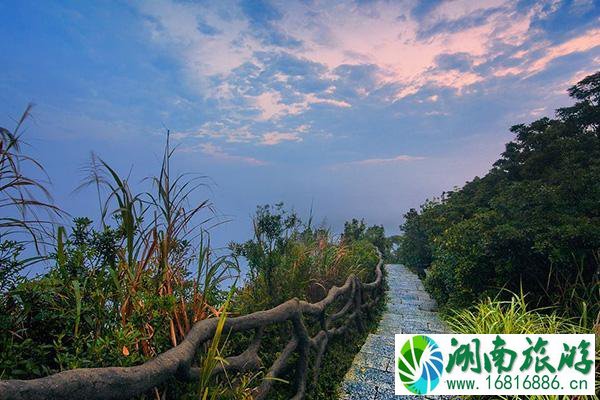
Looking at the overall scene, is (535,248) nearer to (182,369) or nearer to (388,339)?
(388,339)

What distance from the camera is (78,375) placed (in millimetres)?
1287

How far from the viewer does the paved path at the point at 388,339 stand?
144 inches

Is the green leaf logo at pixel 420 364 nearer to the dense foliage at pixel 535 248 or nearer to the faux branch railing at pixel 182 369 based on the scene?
the faux branch railing at pixel 182 369

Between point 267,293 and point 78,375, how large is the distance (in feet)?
8.69

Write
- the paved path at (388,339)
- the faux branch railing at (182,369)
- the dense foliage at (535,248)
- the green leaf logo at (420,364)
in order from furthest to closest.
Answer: the dense foliage at (535,248), the paved path at (388,339), the green leaf logo at (420,364), the faux branch railing at (182,369)

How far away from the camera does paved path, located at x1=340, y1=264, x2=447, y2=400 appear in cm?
367

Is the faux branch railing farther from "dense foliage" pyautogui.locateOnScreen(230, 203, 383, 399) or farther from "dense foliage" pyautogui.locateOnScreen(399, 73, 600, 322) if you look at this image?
"dense foliage" pyautogui.locateOnScreen(399, 73, 600, 322)

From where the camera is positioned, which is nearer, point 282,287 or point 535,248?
point 282,287

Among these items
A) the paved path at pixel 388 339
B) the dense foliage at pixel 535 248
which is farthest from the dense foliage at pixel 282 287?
the dense foliage at pixel 535 248

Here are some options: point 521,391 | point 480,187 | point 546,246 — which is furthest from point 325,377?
point 480,187

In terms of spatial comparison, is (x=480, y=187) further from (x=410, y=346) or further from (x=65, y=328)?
(x=65, y=328)

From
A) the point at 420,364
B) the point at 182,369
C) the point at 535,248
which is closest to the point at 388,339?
the point at 420,364

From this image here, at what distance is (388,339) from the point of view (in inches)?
213

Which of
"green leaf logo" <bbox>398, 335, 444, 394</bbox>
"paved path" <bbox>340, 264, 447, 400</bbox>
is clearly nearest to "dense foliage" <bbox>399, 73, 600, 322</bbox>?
"paved path" <bbox>340, 264, 447, 400</bbox>
